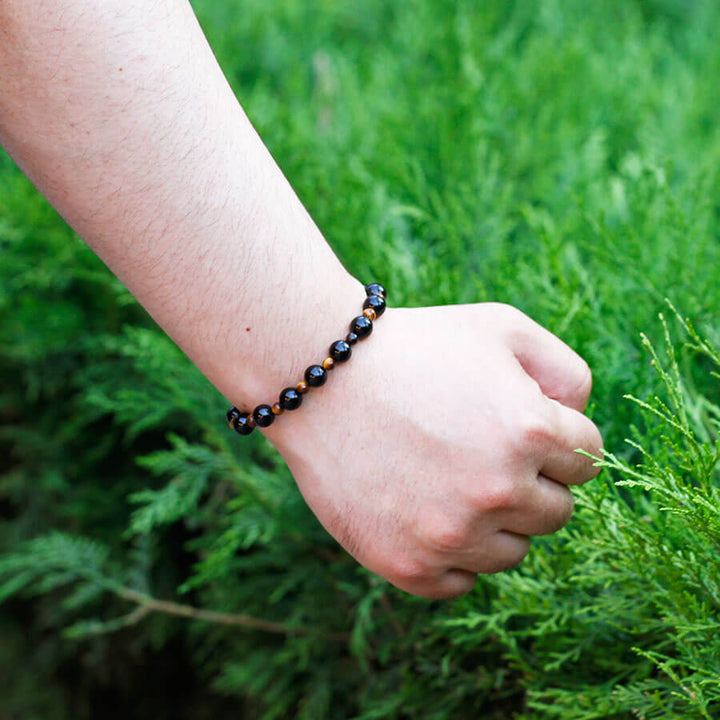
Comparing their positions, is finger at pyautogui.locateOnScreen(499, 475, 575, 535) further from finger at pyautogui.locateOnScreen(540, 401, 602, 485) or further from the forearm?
the forearm

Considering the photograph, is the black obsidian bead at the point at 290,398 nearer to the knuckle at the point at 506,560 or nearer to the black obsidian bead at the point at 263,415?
the black obsidian bead at the point at 263,415

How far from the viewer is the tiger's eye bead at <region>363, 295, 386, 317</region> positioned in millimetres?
1167

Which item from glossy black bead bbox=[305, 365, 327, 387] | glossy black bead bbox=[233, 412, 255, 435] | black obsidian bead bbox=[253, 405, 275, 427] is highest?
glossy black bead bbox=[305, 365, 327, 387]

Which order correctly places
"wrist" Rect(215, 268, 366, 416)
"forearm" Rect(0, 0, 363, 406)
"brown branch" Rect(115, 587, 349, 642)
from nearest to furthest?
"forearm" Rect(0, 0, 363, 406) → "wrist" Rect(215, 268, 366, 416) → "brown branch" Rect(115, 587, 349, 642)

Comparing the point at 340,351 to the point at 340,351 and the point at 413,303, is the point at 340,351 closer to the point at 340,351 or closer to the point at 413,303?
the point at 340,351

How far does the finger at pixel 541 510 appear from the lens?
3.70 feet

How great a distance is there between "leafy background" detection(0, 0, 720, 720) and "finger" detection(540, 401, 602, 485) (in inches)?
1.8

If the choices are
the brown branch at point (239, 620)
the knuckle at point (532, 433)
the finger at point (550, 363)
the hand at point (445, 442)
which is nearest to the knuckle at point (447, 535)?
the hand at point (445, 442)

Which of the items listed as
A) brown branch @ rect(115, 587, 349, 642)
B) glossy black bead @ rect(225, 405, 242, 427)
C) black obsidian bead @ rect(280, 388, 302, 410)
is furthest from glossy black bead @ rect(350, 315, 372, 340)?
brown branch @ rect(115, 587, 349, 642)

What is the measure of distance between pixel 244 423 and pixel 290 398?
122 millimetres

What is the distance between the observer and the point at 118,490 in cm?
251

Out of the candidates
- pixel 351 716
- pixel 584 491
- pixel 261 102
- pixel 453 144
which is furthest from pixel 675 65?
pixel 351 716

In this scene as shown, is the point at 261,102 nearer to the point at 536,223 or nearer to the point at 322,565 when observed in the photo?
the point at 536,223

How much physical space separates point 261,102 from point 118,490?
1338 millimetres
